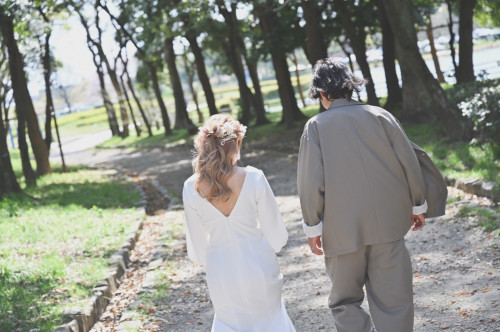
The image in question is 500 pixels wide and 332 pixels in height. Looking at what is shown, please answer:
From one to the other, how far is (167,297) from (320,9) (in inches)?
784

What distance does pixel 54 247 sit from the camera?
10023 millimetres

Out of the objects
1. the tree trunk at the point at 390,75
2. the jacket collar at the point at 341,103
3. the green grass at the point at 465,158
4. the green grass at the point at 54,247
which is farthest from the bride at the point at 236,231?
the tree trunk at the point at 390,75

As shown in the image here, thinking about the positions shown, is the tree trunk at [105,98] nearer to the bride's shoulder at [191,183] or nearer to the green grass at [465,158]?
Answer: the green grass at [465,158]

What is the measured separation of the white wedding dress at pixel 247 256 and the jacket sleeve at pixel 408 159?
0.84m

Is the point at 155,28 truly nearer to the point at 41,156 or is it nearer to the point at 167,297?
the point at 41,156

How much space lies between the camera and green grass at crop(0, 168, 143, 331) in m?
7.11

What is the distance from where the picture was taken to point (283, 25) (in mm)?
26719

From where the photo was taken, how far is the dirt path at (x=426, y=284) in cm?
563

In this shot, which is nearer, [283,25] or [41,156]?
[41,156]

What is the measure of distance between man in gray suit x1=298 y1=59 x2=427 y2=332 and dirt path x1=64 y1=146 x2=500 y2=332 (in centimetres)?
115

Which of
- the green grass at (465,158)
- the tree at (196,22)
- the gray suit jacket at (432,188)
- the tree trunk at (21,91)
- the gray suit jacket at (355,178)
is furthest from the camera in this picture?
the tree at (196,22)

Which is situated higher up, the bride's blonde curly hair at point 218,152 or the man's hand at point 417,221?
the bride's blonde curly hair at point 218,152

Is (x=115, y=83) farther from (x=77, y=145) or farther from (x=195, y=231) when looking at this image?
(x=195, y=231)

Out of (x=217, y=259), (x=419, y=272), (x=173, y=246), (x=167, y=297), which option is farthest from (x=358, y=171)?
(x=173, y=246)
